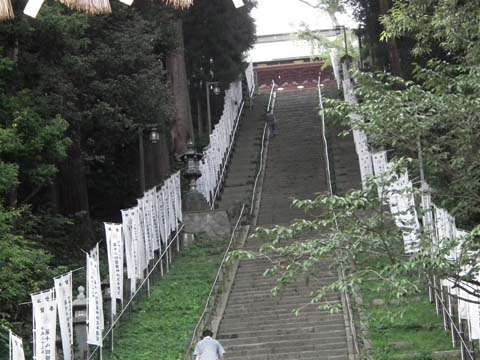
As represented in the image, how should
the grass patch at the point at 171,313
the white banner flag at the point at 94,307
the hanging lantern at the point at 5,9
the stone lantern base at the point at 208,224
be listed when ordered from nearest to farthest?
the hanging lantern at the point at 5,9 → the white banner flag at the point at 94,307 → the grass patch at the point at 171,313 → the stone lantern base at the point at 208,224

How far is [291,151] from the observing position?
30812 millimetres

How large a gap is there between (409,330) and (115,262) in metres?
4.96

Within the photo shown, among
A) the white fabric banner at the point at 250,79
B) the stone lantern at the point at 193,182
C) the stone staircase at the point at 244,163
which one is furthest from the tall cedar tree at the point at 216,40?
the white fabric banner at the point at 250,79

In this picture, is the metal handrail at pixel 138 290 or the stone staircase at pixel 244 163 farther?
the stone staircase at pixel 244 163

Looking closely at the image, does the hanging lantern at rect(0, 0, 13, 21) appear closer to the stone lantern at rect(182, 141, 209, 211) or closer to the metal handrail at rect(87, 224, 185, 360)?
the metal handrail at rect(87, 224, 185, 360)

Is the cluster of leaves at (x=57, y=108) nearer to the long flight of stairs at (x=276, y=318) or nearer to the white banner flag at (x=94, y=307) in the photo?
the white banner flag at (x=94, y=307)

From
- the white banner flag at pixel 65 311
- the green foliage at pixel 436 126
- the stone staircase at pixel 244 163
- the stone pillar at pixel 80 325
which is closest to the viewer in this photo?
the green foliage at pixel 436 126

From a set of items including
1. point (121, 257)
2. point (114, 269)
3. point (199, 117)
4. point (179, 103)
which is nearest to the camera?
point (114, 269)

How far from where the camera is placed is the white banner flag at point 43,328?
11320 mm

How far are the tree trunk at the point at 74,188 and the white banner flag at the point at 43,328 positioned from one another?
790 cm

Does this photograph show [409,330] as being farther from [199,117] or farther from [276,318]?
[199,117]

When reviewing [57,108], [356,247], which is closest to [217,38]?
[57,108]

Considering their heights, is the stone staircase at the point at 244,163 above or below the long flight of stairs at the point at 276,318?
above

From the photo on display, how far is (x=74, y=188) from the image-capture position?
20141 mm
